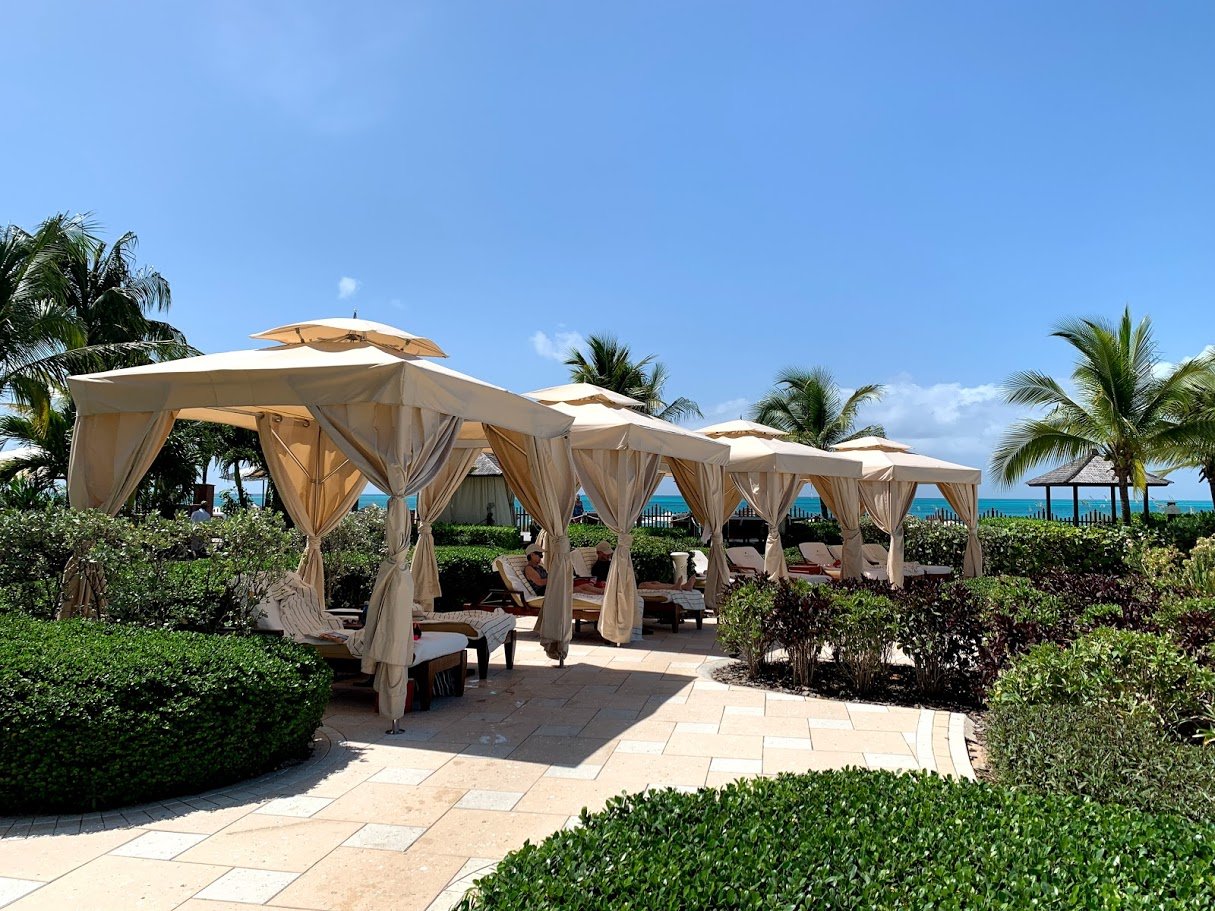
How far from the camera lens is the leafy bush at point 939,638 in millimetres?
6430

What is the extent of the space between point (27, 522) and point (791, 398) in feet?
72.0

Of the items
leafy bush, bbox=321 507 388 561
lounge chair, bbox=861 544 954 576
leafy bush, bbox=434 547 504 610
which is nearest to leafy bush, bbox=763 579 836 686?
leafy bush, bbox=434 547 504 610

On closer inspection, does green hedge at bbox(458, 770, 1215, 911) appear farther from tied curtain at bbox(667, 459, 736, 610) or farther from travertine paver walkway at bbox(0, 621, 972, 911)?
tied curtain at bbox(667, 459, 736, 610)

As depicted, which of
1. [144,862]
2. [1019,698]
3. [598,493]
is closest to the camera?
[144,862]

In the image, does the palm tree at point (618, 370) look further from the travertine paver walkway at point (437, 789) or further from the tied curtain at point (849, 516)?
the travertine paver walkway at point (437, 789)

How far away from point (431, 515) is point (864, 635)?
18.5 feet

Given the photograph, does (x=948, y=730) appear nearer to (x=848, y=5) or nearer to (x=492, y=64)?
(x=848, y=5)

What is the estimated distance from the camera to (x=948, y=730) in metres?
5.58

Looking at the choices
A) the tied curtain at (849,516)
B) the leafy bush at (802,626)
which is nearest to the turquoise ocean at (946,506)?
the tied curtain at (849,516)

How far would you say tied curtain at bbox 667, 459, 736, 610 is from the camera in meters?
11.2

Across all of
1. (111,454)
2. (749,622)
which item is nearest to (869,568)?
(749,622)

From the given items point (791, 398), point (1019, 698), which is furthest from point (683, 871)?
point (791, 398)

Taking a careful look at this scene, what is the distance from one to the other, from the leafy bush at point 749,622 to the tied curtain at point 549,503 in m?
1.50

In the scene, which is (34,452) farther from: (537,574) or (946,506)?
(946,506)
